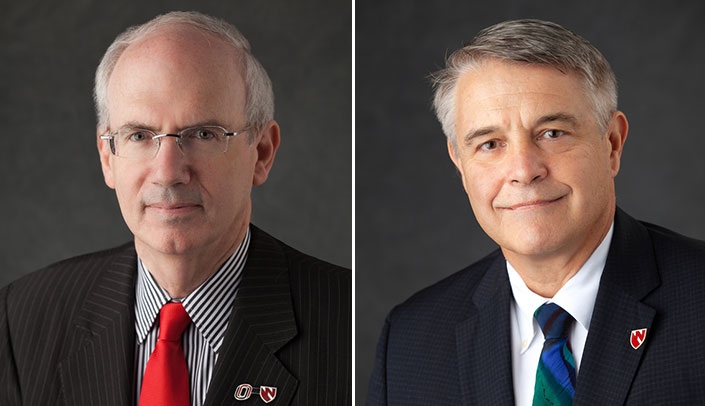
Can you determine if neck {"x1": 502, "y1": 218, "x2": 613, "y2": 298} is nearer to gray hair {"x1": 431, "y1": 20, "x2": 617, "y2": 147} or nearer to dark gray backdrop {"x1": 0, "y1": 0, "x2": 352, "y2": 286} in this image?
gray hair {"x1": 431, "y1": 20, "x2": 617, "y2": 147}

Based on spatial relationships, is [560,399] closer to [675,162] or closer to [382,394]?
[382,394]

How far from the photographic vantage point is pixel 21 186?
10.7 feet

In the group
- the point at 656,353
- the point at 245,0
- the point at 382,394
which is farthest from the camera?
the point at 382,394

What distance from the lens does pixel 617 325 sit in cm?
310

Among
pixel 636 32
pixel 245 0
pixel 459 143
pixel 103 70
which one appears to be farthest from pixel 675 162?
pixel 103 70

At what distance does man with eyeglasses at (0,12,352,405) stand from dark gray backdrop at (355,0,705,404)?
811 millimetres

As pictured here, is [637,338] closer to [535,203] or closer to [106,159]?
[535,203]

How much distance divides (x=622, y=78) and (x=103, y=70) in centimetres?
192

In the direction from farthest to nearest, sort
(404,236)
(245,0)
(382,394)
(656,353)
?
(404,236), (382,394), (245,0), (656,353)

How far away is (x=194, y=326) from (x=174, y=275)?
17 cm

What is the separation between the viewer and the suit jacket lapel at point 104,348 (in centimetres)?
304

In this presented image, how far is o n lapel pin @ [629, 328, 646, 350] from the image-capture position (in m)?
3.06

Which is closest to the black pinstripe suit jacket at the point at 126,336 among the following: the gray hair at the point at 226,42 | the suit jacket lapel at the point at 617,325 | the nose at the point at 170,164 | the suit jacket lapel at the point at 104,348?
the suit jacket lapel at the point at 104,348

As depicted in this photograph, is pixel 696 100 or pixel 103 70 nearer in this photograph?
pixel 103 70
